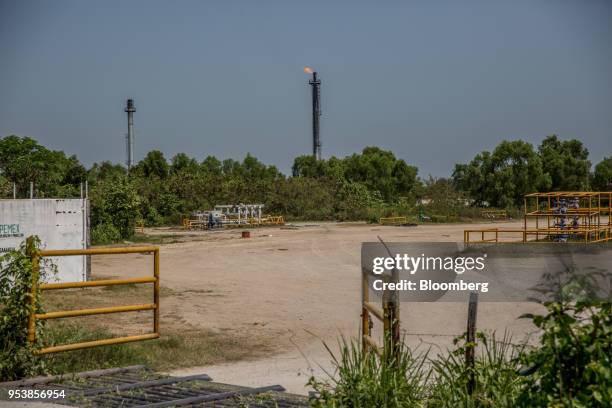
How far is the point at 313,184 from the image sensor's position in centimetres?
7050

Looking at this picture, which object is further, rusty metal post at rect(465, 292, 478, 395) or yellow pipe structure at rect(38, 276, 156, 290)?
yellow pipe structure at rect(38, 276, 156, 290)

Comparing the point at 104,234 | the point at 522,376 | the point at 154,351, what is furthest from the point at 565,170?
the point at 522,376

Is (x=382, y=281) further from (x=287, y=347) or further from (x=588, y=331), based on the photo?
(x=287, y=347)

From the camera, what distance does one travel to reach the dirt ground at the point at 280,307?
10.7 m

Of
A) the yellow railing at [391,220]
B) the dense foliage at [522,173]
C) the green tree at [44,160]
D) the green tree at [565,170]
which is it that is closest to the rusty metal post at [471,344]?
the green tree at [44,160]

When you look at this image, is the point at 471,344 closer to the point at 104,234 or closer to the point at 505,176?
the point at 104,234

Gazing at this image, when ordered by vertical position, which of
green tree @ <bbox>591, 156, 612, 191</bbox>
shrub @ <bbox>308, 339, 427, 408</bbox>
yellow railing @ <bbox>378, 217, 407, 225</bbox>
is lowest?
shrub @ <bbox>308, 339, 427, 408</bbox>

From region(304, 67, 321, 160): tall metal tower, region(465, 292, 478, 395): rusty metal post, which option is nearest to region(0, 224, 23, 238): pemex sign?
region(465, 292, 478, 395): rusty metal post

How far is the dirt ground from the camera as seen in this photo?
35.0 feet

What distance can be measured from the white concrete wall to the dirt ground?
218 cm

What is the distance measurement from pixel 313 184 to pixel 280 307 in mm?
54180

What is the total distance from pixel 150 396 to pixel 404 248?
2.90m

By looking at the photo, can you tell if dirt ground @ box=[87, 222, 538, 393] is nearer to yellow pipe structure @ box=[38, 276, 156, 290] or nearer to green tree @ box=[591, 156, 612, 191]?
yellow pipe structure @ box=[38, 276, 156, 290]

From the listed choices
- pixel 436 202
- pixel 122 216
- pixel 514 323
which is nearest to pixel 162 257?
pixel 122 216
